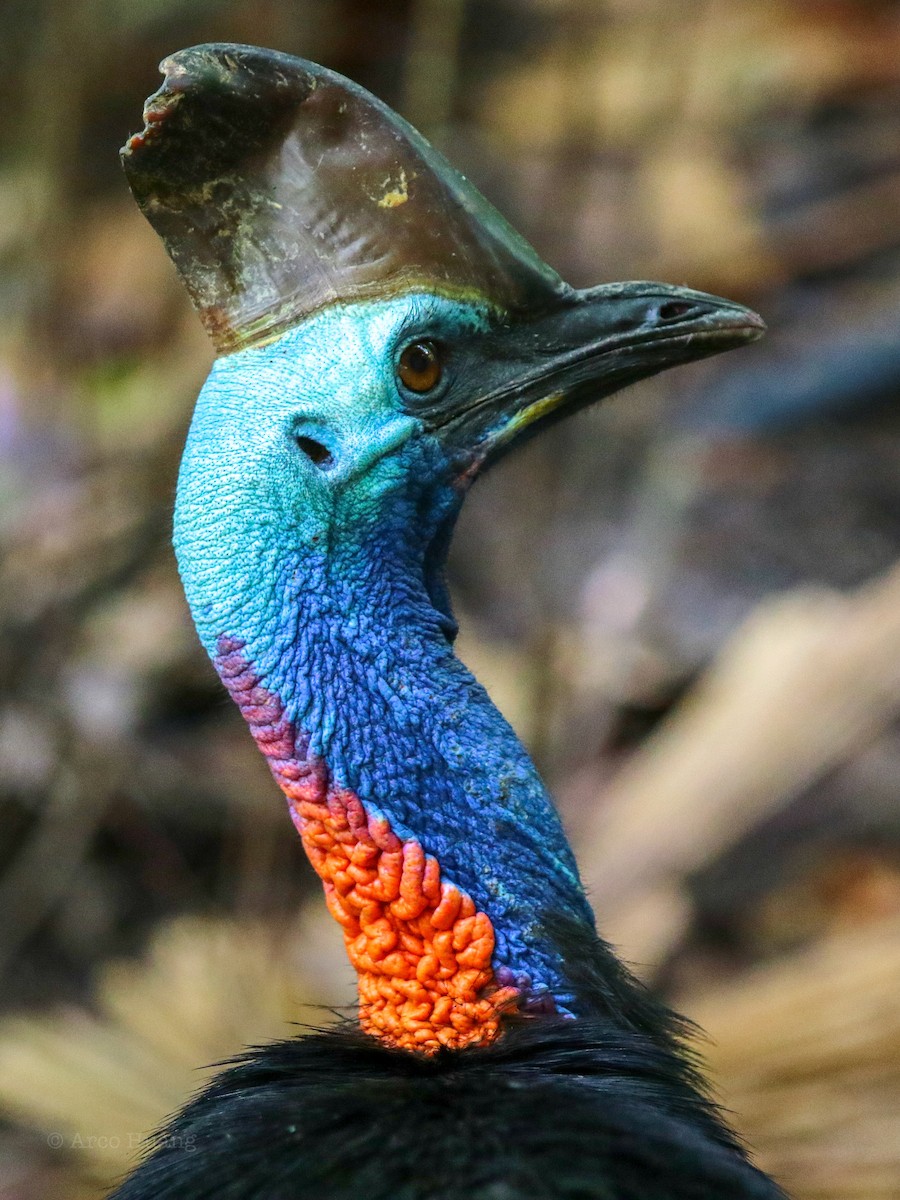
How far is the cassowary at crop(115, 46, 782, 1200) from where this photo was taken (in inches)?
71.6

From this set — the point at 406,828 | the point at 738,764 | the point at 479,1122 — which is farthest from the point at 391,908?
the point at 738,764

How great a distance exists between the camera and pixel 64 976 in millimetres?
4477

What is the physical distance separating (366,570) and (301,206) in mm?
466

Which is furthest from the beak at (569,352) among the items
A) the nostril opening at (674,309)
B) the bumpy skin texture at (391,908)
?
the bumpy skin texture at (391,908)

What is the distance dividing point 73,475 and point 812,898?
2.59 m

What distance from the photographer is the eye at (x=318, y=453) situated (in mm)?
1904

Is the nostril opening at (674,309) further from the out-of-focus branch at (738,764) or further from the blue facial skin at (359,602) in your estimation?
the out-of-focus branch at (738,764)

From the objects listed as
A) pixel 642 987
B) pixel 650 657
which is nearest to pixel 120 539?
pixel 650 657

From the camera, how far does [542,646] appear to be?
4.27 m

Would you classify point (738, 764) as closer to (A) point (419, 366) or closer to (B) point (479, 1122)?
(A) point (419, 366)

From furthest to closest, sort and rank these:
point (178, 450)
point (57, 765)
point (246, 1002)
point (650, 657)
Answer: point (650, 657) < point (57, 765) < point (178, 450) < point (246, 1002)

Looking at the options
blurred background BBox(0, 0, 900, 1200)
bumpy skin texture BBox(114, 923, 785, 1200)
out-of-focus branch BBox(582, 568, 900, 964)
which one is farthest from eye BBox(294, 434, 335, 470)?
out-of-focus branch BBox(582, 568, 900, 964)

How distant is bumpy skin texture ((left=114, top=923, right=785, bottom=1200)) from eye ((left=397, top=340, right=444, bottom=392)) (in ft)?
2.32

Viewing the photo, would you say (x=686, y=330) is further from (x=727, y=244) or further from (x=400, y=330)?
(x=727, y=244)
